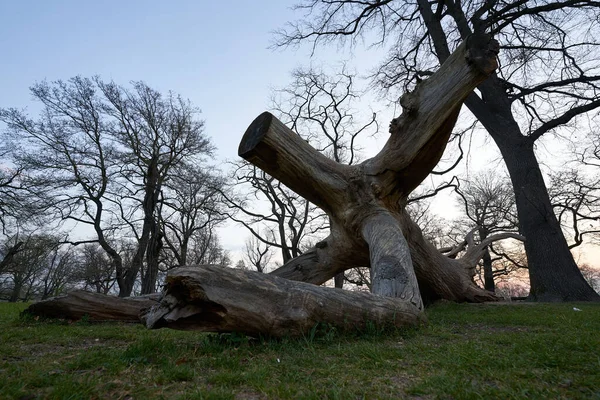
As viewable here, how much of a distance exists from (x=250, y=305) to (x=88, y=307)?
395 centimetres

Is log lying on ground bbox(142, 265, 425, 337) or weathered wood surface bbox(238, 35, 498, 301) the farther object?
weathered wood surface bbox(238, 35, 498, 301)

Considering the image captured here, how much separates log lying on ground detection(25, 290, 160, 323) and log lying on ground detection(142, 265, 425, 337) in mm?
2792

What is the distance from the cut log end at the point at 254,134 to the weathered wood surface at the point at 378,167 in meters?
0.01

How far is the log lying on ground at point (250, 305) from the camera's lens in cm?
261

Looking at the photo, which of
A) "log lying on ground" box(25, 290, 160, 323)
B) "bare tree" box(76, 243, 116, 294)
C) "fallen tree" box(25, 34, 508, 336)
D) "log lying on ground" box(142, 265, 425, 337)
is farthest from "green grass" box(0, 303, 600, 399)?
"bare tree" box(76, 243, 116, 294)

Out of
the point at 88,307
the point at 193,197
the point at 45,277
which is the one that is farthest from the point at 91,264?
the point at 88,307

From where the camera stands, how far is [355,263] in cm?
721

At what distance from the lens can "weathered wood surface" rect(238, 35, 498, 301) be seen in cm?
486

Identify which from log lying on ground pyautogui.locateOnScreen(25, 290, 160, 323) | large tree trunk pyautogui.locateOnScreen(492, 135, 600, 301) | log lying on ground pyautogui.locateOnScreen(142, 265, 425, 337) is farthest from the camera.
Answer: large tree trunk pyautogui.locateOnScreen(492, 135, 600, 301)

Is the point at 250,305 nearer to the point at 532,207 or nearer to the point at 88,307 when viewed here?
the point at 88,307

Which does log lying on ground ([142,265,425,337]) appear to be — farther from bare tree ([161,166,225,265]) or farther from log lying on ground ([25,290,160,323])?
bare tree ([161,166,225,265])

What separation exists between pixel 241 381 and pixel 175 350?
0.98 meters

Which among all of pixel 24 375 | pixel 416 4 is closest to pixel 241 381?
pixel 24 375

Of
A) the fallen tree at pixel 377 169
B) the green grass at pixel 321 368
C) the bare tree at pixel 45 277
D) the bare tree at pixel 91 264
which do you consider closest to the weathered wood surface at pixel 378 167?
the fallen tree at pixel 377 169
